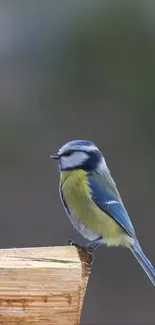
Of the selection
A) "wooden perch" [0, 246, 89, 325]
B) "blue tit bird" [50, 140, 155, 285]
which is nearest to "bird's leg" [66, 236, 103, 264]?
"blue tit bird" [50, 140, 155, 285]

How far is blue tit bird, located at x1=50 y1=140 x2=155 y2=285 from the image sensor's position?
1.92 metres

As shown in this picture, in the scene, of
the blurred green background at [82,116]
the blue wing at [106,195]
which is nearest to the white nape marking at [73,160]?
the blue wing at [106,195]

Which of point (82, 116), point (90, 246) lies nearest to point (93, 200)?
point (90, 246)

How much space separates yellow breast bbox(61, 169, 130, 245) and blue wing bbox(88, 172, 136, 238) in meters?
0.01

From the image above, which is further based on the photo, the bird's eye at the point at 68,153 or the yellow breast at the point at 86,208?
the yellow breast at the point at 86,208

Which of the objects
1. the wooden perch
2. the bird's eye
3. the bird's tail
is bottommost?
the bird's tail

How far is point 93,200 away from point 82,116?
2.80 meters

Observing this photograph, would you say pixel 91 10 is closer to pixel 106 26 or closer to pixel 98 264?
pixel 106 26

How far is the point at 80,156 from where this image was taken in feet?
6.38

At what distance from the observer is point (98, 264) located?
4.07 meters

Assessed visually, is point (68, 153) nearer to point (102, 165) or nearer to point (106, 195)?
point (102, 165)

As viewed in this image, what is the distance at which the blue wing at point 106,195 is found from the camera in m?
2.06

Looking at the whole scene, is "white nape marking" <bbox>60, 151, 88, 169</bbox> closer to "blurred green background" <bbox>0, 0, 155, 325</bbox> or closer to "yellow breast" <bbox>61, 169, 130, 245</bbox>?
"yellow breast" <bbox>61, 169, 130, 245</bbox>

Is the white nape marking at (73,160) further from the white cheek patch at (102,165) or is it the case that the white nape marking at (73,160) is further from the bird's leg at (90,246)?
the bird's leg at (90,246)
